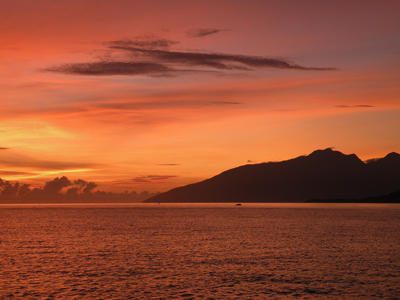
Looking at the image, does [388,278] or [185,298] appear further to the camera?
[388,278]

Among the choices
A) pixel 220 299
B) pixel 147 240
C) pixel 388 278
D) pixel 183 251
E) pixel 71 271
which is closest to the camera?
pixel 220 299

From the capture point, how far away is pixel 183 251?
8388 centimetres

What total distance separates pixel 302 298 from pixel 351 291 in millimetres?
7672

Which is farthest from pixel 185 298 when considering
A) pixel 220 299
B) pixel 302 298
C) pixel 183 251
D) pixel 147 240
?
pixel 147 240

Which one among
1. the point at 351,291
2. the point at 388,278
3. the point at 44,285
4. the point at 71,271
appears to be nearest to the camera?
the point at 351,291

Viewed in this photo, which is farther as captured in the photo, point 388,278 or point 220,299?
point 388,278

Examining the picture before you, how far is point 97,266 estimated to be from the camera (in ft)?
218

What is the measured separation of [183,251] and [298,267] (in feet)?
88.8

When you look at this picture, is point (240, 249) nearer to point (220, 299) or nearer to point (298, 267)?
point (298, 267)

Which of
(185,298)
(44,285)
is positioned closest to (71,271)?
(44,285)

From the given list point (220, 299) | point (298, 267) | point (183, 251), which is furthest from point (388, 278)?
point (183, 251)

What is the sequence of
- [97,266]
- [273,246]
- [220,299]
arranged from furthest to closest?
[273,246] < [97,266] < [220,299]

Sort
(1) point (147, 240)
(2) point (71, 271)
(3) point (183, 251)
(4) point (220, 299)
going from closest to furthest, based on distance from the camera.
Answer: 1. (4) point (220, 299)
2. (2) point (71, 271)
3. (3) point (183, 251)
4. (1) point (147, 240)

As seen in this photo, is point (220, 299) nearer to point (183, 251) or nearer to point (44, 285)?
point (44, 285)
